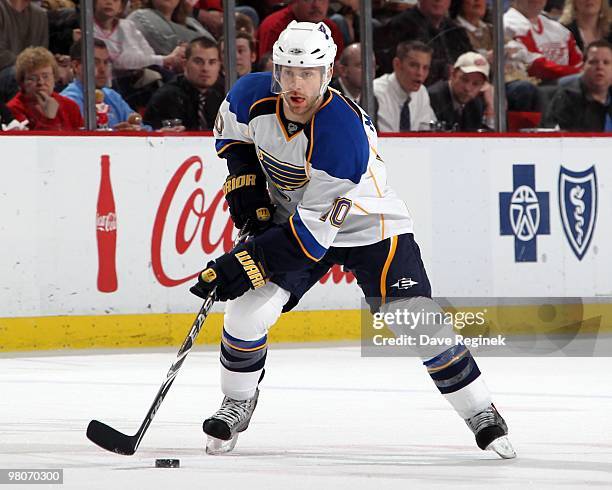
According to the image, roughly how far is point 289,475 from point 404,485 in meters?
0.32

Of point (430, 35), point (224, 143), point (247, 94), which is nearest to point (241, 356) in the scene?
point (224, 143)

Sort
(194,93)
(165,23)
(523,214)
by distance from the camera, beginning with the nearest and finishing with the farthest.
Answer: (165,23), (194,93), (523,214)

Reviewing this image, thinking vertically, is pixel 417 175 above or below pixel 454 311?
above

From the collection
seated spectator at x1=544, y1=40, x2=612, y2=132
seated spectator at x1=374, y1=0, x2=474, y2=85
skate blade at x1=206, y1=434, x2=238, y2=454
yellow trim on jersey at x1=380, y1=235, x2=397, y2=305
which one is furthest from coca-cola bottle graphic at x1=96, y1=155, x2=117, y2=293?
yellow trim on jersey at x1=380, y1=235, x2=397, y2=305

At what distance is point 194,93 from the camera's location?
8.05 metres

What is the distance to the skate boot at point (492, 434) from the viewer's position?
4203mm

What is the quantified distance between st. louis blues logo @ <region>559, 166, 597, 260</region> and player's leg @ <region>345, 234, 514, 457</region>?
432cm

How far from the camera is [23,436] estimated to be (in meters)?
4.65

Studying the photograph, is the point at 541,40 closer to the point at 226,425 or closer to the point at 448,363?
the point at 448,363

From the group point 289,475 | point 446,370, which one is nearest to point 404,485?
point 289,475

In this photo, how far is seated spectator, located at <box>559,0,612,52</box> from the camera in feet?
29.5

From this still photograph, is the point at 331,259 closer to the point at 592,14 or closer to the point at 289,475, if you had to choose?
the point at 289,475

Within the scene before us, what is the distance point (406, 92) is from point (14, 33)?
2235mm

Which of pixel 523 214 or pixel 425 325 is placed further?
pixel 523 214
